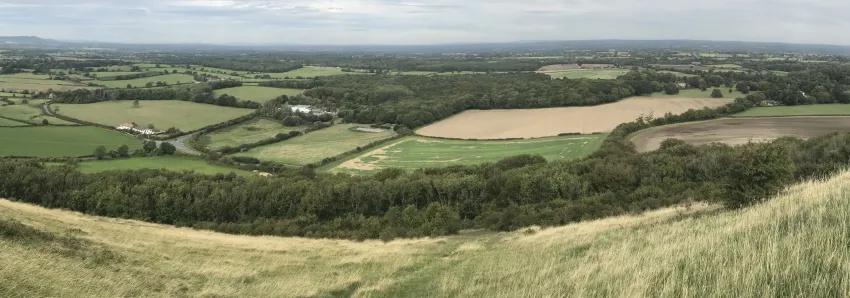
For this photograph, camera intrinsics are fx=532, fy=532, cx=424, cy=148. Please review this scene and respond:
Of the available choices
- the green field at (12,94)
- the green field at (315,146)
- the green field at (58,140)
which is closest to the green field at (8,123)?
the green field at (58,140)

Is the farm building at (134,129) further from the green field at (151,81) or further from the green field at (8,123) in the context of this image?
the green field at (151,81)

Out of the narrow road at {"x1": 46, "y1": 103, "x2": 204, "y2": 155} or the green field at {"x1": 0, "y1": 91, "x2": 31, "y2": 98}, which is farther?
the green field at {"x1": 0, "y1": 91, "x2": 31, "y2": 98}

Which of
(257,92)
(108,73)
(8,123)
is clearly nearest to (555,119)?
(257,92)

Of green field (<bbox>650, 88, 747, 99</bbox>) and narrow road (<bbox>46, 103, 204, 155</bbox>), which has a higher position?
green field (<bbox>650, 88, 747, 99</bbox>)

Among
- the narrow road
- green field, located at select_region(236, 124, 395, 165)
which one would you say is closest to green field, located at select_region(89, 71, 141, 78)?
the narrow road

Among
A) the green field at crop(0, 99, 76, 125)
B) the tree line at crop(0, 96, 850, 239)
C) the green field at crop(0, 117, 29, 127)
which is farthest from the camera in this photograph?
the green field at crop(0, 99, 76, 125)

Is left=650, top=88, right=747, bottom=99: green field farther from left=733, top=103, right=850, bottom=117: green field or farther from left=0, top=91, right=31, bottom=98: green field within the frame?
left=0, top=91, right=31, bottom=98: green field
